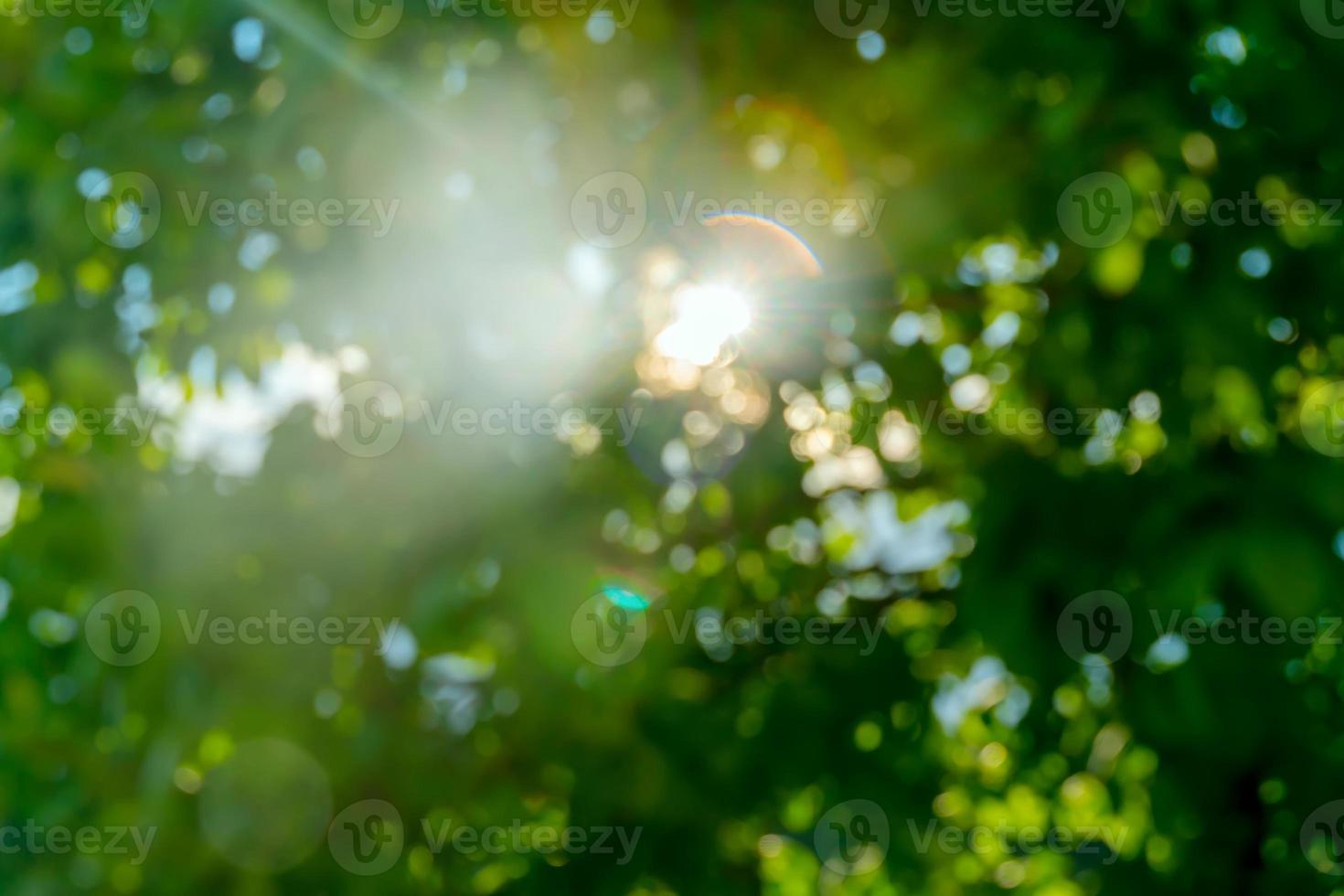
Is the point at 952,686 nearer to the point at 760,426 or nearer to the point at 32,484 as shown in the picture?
the point at 760,426

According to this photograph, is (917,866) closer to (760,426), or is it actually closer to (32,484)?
(760,426)

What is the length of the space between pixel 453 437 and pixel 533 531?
0.22m

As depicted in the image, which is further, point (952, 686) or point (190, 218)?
point (952, 686)

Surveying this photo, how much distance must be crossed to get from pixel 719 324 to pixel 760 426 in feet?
0.94

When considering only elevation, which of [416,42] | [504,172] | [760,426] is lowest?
[760,426]

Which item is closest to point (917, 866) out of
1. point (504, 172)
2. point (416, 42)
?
point (504, 172)

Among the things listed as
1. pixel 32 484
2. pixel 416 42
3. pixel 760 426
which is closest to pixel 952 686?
pixel 760 426

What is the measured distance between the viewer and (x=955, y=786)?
9.76 feet

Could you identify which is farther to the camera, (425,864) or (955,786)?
(955,786)

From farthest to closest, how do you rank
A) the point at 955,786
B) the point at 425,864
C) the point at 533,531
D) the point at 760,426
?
1. the point at 955,786
2. the point at 760,426
3. the point at 425,864
4. the point at 533,531

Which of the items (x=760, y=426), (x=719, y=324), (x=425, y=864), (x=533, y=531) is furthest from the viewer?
(x=719, y=324)

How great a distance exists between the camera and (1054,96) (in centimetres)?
236

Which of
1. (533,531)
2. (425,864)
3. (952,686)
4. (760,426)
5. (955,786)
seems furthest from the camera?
(955,786)

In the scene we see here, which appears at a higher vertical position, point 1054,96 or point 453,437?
point 1054,96
